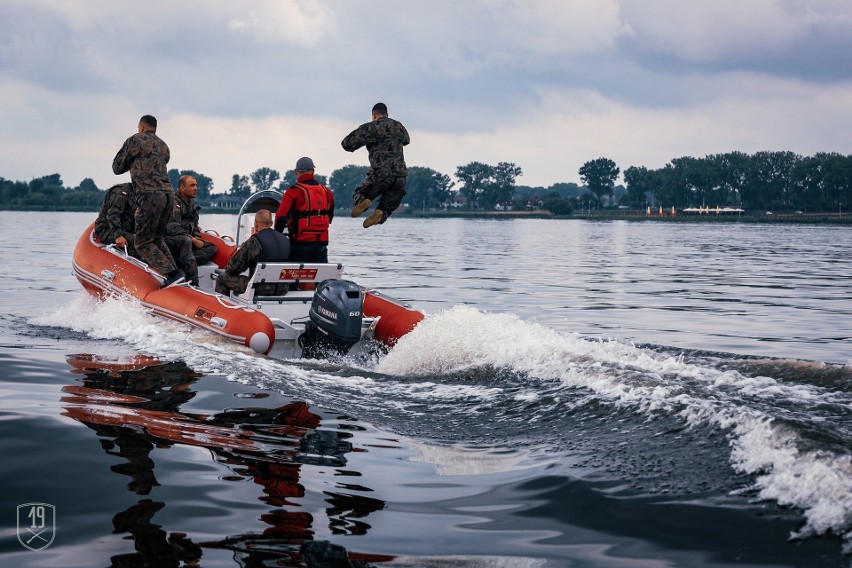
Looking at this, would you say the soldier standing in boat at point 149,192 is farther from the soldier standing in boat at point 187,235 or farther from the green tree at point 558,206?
the green tree at point 558,206

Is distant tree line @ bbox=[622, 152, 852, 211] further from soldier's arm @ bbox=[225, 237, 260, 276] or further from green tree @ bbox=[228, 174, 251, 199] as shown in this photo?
soldier's arm @ bbox=[225, 237, 260, 276]

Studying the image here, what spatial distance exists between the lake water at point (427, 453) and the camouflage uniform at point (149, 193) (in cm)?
110

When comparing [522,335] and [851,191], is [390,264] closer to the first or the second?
[522,335]

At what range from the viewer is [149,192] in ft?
36.6

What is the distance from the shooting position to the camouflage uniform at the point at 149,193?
36.6 ft

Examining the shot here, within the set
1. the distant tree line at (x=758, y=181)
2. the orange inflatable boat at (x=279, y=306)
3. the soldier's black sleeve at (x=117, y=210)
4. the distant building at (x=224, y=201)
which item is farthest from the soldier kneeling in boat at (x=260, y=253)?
the distant tree line at (x=758, y=181)

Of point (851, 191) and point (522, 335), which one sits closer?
point (522, 335)

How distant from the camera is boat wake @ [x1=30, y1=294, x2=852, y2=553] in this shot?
448 cm

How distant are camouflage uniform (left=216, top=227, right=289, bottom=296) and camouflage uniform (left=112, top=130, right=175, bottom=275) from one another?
1.01 meters

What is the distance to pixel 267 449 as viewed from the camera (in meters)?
5.49

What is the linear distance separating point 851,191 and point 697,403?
177193 millimetres

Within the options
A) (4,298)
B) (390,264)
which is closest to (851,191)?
(390,264)

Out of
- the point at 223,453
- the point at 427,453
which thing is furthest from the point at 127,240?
the point at 427,453

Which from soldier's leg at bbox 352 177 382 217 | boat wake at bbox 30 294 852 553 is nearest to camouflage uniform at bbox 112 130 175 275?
boat wake at bbox 30 294 852 553
